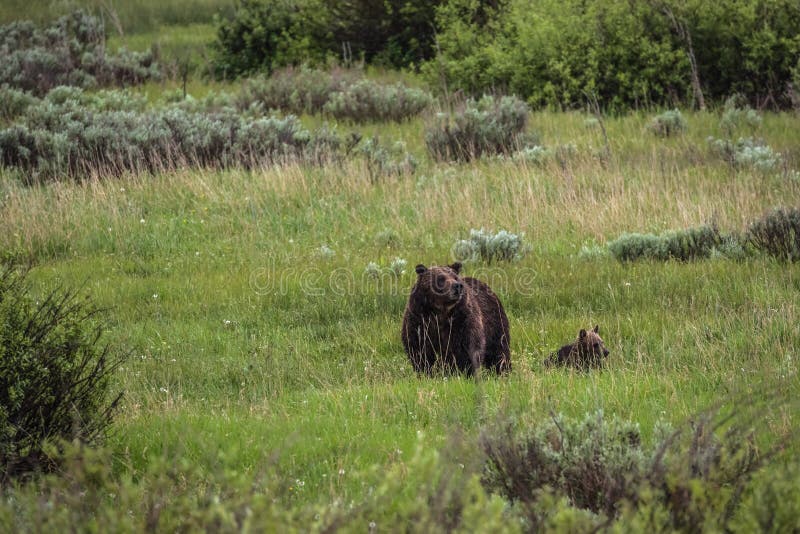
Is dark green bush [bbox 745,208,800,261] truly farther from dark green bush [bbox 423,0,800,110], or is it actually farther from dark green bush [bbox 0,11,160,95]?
dark green bush [bbox 0,11,160,95]

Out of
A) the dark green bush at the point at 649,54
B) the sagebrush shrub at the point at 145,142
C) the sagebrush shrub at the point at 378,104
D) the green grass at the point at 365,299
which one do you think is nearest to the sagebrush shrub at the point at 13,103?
the sagebrush shrub at the point at 145,142

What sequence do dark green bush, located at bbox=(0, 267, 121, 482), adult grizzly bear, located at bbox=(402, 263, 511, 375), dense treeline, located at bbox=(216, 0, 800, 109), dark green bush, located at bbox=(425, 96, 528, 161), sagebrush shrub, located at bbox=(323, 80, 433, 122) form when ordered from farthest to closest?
sagebrush shrub, located at bbox=(323, 80, 433, 122)
dense treeline, located at bbox=(216, 0, 800, 109)
dark green bush, located at bbox=(425, 96, 528, 161)
adult grizzly bear, located at bbox=(402, 263, 511, 375)
dark green bush, located at bbox=(0, 267, 121, 482)

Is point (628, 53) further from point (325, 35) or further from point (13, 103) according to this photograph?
point (13, 103)

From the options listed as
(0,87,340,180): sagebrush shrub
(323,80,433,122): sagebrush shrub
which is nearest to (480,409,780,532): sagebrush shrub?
(0,87,340,180): sagebrush shrub

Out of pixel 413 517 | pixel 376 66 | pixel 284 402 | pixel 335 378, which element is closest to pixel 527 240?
pixel 335 378

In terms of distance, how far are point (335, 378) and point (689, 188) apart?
23.7 feet

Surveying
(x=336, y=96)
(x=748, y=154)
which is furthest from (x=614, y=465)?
(x=336, y=96)

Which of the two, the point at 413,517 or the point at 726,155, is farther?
the point at 726,155

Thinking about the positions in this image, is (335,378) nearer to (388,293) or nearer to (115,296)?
(388,293)

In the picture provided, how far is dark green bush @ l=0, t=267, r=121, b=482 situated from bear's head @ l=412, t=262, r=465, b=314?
108 inches

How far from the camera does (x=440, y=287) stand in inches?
317

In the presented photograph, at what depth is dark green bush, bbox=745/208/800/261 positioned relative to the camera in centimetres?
1080

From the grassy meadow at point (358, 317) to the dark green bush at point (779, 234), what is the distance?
12.7 inches

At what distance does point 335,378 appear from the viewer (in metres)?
8.52
